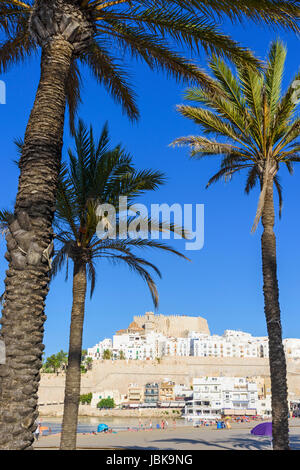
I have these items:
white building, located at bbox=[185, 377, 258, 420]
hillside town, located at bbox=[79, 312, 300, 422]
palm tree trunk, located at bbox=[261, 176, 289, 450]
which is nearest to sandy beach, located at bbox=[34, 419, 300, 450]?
palm tree trunk, located at bbox=[261, 176, 289, 450]

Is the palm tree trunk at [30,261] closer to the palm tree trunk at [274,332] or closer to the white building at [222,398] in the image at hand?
the palm tree trunk at [274,332]

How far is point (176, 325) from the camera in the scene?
6599 inches

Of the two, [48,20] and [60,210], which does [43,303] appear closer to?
[48,20]

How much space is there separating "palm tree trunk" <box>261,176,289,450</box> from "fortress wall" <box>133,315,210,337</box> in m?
156

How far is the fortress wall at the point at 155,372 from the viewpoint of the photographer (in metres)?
89.7

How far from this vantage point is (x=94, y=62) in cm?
961

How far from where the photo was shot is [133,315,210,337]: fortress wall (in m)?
166

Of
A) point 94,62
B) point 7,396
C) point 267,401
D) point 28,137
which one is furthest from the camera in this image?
point 267,401

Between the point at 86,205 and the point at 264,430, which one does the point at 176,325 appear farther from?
the point at 86,205

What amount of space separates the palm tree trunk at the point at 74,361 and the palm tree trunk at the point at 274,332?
4386 mm

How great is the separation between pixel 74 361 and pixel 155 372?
88.9m

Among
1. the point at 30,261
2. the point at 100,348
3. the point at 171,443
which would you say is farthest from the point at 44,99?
the point at 100,348
